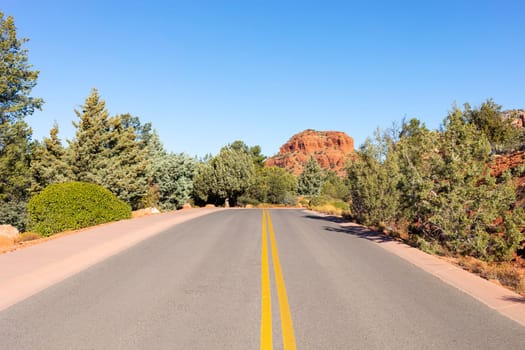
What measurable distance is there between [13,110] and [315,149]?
156 meters

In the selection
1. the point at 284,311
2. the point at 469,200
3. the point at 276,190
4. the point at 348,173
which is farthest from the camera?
the point at 276,190

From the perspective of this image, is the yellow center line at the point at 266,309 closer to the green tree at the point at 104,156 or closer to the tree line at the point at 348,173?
the tree line at the point at 348,173

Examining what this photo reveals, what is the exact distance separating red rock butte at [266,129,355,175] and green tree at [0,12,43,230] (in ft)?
414

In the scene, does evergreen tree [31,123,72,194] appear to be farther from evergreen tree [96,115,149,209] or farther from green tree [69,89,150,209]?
evergreen tree [96,115,149,209]

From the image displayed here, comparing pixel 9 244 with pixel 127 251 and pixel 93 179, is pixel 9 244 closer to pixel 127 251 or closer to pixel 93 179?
pixel 127 251

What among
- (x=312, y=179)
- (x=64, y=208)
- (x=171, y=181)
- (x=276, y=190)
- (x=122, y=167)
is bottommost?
(x=64, y=208)

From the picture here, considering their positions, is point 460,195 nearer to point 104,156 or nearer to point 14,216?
point 14,216

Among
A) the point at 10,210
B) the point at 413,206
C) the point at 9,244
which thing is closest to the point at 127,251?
the point at 9,244

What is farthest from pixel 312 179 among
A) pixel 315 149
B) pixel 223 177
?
pixel 315 149

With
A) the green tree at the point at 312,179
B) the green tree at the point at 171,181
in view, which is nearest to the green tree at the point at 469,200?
the green tree at the point at 171,181

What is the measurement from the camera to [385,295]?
18.1ft

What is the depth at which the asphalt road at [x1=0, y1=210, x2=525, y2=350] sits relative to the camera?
3.82 metres

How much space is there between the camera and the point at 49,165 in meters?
31.4

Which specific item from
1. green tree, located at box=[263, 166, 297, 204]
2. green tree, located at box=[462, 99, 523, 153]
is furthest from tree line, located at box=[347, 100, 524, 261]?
green tree, located at box=[263, 166, 297, 204]
